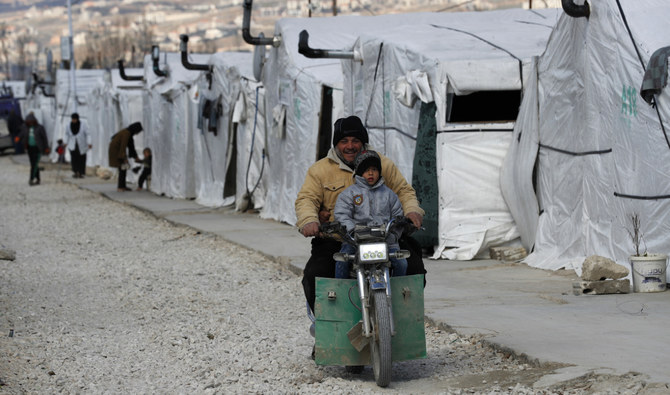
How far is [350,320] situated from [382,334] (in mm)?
394

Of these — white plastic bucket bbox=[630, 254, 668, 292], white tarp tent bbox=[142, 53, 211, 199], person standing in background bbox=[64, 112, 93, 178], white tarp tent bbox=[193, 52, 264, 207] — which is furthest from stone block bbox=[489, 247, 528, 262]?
person standing in background bbox=[64, 112, 93, 178]

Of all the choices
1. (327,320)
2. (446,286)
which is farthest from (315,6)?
(327,320)

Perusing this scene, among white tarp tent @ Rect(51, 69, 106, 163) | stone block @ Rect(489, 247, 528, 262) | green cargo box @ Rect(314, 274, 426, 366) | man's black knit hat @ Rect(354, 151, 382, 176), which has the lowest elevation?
white tarp tent @ Rect(51, 69, 106, 163)

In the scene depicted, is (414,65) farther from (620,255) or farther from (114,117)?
(114,117)

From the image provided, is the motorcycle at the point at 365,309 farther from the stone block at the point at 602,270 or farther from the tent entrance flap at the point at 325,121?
the tent entrance flap at the point at 325,121

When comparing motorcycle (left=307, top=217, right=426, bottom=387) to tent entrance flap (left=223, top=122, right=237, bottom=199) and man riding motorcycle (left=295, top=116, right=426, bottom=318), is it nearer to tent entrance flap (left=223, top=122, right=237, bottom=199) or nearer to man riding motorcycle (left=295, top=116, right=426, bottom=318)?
man riding motorcycle (left=295, top=116, right=426, bottom=318)

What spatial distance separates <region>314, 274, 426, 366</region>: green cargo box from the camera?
20.4 ft

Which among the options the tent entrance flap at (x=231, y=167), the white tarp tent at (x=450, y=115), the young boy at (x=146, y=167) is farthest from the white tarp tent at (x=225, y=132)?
the white tarp tent at (x=450, y=115)

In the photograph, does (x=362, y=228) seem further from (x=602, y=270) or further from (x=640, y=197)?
(x=640, y=197)

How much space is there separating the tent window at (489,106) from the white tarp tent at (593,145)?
6.62 ft

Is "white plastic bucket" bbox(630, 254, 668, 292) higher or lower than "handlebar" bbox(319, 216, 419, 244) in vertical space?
lower

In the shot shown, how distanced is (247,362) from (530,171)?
525 cm

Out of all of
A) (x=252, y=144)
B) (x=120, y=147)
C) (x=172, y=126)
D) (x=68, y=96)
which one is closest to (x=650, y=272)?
(x=252, y=144)

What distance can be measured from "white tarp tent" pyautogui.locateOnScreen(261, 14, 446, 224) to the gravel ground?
2.44 metres
